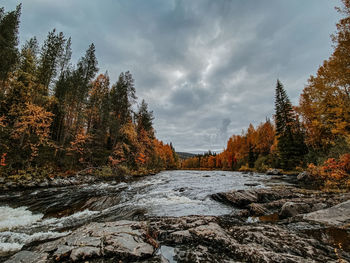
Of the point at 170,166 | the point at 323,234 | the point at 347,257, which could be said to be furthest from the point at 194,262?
the point at 170,166

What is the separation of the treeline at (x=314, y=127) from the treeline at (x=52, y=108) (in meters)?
23.1

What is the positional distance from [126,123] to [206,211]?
21.8 metres

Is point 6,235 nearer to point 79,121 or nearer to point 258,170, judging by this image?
point 79,121

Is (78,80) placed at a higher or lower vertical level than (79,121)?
higher

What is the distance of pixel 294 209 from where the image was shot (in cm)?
596

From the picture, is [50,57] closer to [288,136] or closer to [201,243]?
[201,243]

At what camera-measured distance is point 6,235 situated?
482 centimetres

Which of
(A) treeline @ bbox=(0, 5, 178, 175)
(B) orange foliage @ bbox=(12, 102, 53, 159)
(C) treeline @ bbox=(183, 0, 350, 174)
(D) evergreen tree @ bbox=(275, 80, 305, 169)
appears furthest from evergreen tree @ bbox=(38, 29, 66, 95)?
(D) evergreen tree @ bbox=(275, 80, 305, 169)

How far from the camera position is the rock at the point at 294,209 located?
19.3 ft

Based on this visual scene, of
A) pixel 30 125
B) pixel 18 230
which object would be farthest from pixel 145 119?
pixel 18 230

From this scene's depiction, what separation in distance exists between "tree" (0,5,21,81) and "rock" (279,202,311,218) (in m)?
29.6

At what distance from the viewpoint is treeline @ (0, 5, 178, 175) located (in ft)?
52.7

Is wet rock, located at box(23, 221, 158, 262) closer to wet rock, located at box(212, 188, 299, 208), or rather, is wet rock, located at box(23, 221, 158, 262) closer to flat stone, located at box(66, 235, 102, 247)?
flat stone, located at box(66, 235, 102, 247)

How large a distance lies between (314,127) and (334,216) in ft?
85.4
